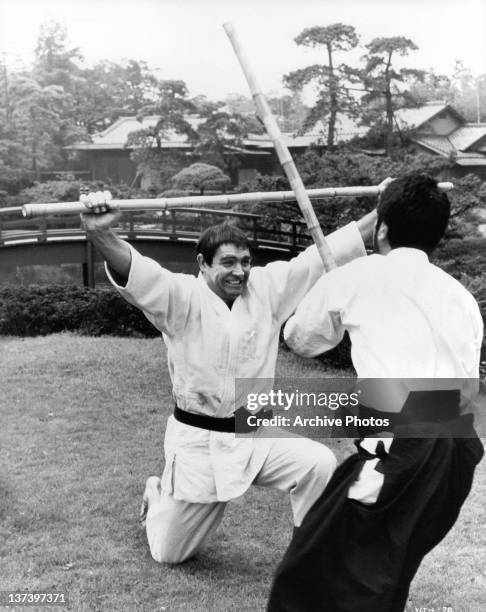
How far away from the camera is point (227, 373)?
10.4ft

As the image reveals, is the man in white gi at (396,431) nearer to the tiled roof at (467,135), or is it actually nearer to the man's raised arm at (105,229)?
the man's raised arm at (105,229)

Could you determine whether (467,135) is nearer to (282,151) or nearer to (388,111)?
(388,111)

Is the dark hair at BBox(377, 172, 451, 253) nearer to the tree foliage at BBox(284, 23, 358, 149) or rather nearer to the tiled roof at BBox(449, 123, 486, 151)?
the tree foliage at BBox(284, 23, 358, 149)

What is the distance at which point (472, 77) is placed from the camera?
1391cm

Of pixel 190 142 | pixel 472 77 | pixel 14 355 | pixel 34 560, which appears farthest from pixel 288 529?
pixel 472 77

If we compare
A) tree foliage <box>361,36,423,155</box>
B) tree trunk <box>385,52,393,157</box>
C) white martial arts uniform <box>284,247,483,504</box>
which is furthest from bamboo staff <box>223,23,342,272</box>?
tree trunk <box>385,52,393,157</box>

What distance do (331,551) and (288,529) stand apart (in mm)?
1966

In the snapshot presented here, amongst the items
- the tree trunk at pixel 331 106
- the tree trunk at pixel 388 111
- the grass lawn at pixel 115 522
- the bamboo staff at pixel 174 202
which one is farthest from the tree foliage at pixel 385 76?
the bamboo staff at pixel 174 202

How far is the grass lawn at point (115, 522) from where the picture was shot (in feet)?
10.8

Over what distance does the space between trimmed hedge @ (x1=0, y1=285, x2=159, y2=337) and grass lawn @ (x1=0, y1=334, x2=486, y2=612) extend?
2726 mm

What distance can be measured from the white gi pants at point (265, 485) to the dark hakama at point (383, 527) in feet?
3.37

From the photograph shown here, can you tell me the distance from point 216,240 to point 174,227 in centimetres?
927

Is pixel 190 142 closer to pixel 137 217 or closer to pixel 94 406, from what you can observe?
pixel 137 217

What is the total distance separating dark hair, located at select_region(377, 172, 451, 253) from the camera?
6.99ft
